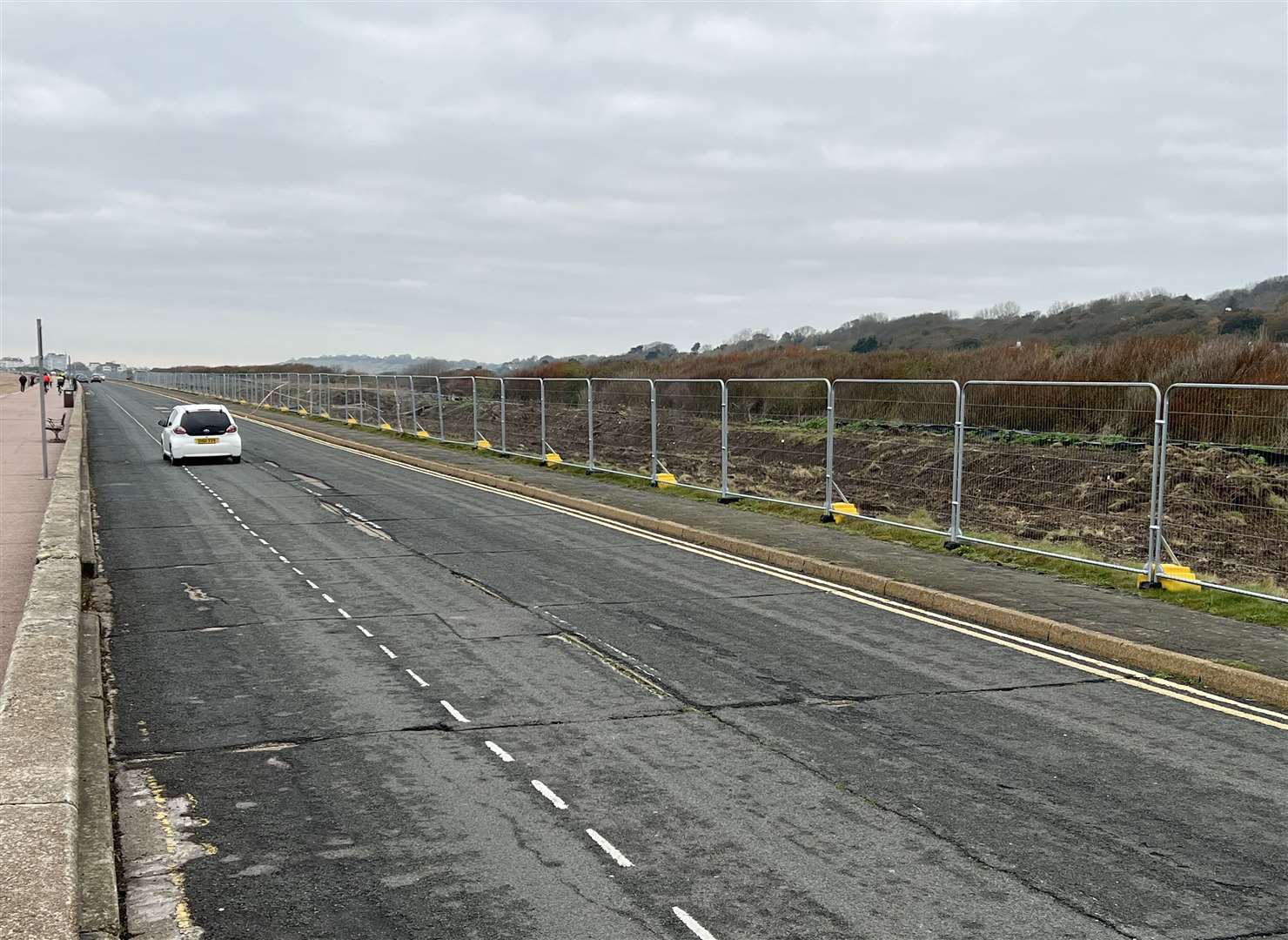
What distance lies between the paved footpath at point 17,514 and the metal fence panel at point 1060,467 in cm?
1028

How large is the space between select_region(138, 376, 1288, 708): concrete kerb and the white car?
12.7m

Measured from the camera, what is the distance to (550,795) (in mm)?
5867

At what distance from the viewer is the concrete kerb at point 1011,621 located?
26.4 feet

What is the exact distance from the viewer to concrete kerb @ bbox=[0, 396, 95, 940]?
4230 millimetres

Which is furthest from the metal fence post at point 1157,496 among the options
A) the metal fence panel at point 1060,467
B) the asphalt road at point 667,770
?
the asphalt road at point 667,770

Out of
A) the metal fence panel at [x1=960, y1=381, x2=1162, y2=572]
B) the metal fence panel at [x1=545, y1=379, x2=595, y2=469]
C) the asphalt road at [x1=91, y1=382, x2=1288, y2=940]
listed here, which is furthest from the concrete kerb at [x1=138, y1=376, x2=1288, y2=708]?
the metal fence panel at [x1=545, y1=379, x2=595, y2=469]

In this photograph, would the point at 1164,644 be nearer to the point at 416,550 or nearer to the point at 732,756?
the point at 732,756

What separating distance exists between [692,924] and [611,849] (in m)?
0.82

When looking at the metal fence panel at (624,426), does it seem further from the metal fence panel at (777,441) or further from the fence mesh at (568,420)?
the metal fence panel at (777,441)

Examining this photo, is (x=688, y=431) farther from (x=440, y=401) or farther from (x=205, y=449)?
(x=440, y=401)

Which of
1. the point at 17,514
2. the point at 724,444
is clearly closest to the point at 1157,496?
the point at 724,444

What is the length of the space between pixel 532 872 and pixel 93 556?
34.5ft

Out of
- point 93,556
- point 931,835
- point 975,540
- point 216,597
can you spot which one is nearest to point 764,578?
point 975,540

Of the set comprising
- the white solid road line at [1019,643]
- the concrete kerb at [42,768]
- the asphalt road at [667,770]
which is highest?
the concrete kerb at [42,768]
